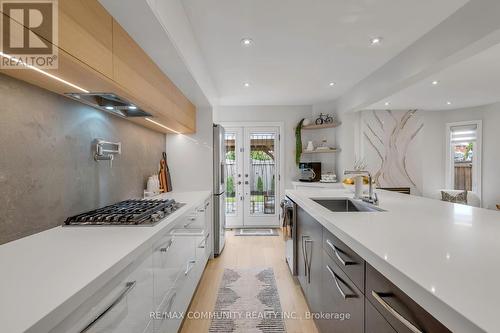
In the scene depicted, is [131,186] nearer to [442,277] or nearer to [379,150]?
[442,277]

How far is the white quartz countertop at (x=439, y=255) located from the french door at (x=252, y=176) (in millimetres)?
3407

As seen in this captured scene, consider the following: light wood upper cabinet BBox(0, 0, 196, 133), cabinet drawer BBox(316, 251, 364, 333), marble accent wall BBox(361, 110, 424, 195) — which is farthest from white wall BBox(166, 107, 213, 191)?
marble accent wall BBox(361, 110, 424, 195)

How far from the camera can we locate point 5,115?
44.3 inches

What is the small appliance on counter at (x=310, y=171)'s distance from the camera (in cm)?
470

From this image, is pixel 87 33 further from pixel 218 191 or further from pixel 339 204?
pixel 218 191

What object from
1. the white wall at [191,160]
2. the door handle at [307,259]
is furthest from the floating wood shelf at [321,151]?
Answer: the door handle at [307,259]

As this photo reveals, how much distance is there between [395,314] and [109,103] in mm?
1971

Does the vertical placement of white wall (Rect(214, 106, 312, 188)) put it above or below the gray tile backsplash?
above

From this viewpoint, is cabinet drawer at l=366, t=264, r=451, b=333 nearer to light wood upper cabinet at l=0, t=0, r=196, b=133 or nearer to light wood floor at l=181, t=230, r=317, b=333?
light wood floor at l=181, t=230, r=317, b=333

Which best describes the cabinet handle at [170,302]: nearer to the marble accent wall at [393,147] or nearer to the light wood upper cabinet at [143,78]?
the light wood upper cabinet at [143,78]

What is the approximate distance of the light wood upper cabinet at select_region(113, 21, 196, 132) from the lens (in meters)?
1.29

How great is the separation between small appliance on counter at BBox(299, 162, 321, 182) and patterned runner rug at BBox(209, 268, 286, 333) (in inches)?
89.9

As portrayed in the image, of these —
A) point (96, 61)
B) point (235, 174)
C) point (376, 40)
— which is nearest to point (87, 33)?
point (96, 61)

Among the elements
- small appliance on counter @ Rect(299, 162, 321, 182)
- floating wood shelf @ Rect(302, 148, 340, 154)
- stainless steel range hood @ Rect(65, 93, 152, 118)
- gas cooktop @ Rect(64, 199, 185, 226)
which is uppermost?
stainless steel range hood @ Rect(65, 93, 152, 118)
